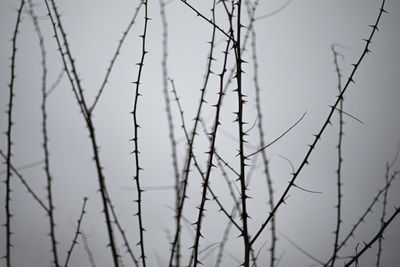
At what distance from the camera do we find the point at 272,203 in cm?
125

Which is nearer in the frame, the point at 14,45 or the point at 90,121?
the point at 90,121

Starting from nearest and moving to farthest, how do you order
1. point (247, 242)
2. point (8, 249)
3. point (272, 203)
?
1. point (247, 242)
2. point (8, 249)
3. point (272, 203)

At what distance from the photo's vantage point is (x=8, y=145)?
1.03 m

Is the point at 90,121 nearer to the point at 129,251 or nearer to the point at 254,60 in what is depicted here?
the point at 129,251

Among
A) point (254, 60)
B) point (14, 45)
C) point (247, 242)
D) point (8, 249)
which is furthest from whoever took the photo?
point (254, 60)

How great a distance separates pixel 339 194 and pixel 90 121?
978 millimetres

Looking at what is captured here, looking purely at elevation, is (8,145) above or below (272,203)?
above

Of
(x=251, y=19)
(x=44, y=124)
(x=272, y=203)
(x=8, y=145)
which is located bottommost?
(x=272, y=203)

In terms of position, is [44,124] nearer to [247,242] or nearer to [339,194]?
[247,242]

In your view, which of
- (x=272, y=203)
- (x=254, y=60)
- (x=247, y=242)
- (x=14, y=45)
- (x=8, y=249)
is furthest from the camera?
(x=254, y=60)

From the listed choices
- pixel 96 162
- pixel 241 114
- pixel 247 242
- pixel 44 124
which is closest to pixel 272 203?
pixel 247 242

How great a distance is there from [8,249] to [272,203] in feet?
3.11

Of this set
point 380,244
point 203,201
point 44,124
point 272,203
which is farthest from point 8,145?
point 380,244

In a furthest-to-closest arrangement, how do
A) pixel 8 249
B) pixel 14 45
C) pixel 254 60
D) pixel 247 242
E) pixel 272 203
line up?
pixel 254 60
pixel 272 203
pixel 14 45
pixel 8 249
pixel 247 242
